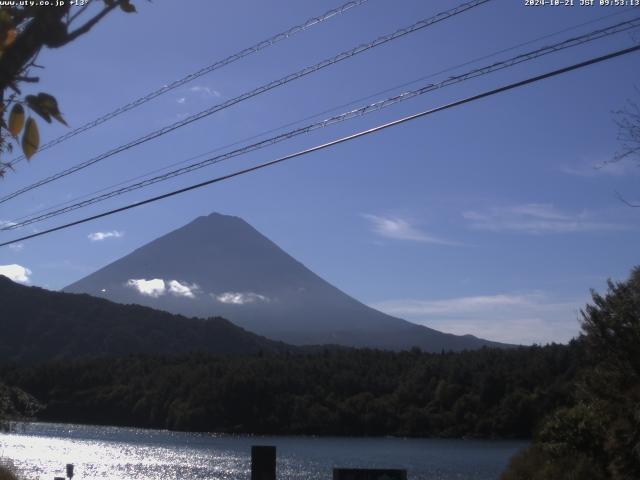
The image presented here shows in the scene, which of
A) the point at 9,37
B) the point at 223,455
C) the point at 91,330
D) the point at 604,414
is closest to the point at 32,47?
the point at 9,37

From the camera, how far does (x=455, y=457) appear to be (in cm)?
5134

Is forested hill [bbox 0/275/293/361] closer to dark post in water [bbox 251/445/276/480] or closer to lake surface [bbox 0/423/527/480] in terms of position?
lake surface [bbox 0/423/527/480]

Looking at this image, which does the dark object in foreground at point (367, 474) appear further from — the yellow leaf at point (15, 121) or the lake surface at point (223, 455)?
the lake surface at point (223, 455)

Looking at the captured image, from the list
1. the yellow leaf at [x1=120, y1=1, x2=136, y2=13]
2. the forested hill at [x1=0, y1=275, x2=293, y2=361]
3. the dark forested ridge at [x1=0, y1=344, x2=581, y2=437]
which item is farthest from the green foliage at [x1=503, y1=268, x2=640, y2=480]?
the forested hill at [x1=0, y1=275, x2=293, y2=361]

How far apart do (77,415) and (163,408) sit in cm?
879

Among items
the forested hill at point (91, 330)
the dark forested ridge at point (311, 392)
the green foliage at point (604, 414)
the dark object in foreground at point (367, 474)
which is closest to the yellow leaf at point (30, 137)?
the dark object in foreground at point (367, 474)

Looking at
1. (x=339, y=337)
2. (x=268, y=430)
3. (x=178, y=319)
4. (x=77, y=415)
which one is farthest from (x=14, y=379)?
(x=339, y=337)

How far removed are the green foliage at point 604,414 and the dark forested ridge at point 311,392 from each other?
40357 mm

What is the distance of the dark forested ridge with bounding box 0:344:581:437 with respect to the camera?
61.1 meters

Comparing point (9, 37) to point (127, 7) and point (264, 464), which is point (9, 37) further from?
point (264, 464)

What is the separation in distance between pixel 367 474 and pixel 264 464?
815mm

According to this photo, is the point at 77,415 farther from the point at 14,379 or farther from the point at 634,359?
the point at 634,359

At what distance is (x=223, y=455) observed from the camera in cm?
5281

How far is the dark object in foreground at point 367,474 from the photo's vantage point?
6.80m
